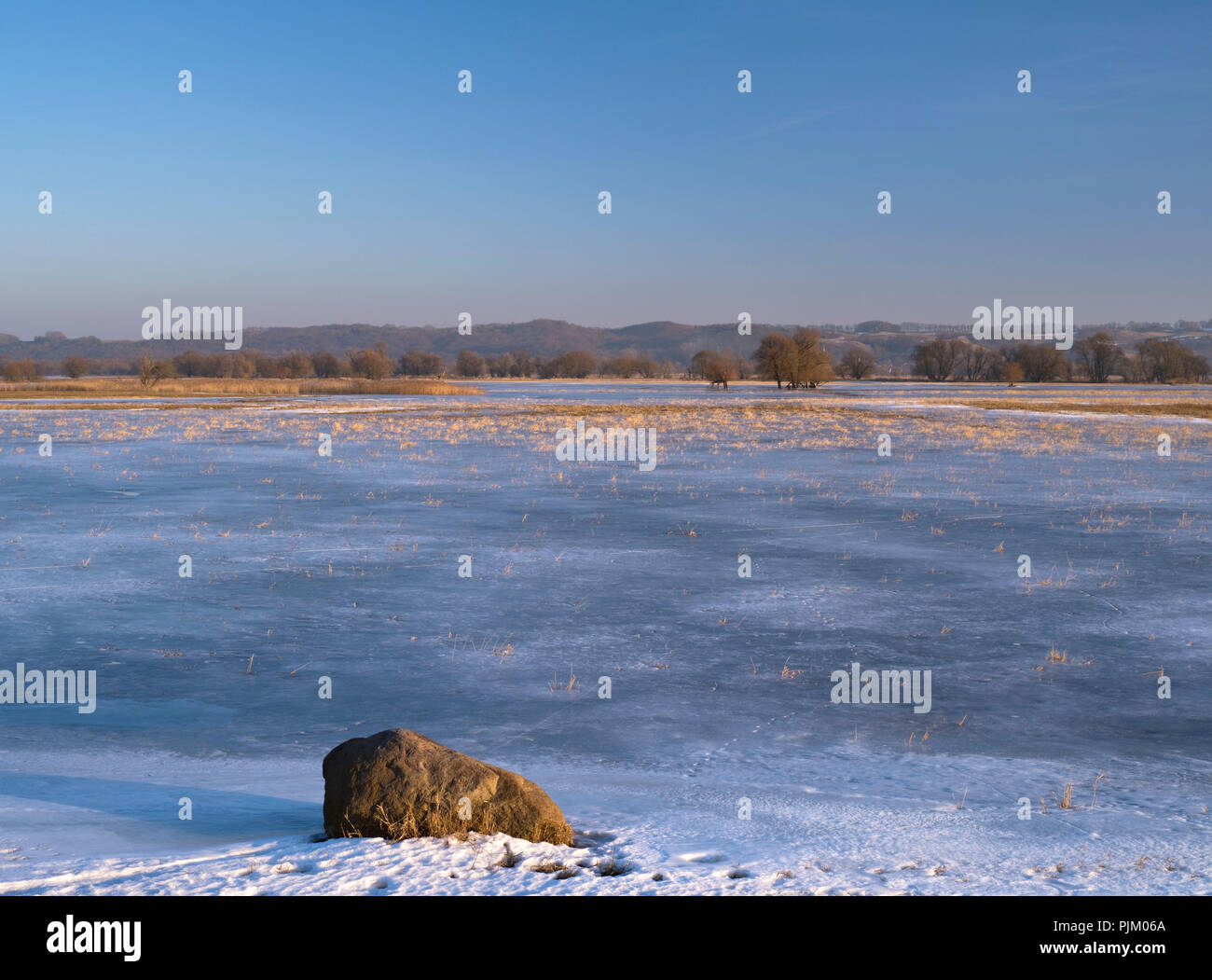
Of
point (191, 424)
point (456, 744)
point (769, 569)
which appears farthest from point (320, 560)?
point (191, 424)

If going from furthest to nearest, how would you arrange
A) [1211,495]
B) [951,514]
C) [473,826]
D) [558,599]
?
[1211,495] → [951,514] → [558,599] → [473,826]

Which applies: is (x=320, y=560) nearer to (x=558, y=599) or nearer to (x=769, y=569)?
(x=558, y=599)

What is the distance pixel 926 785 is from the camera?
6906 millimetres

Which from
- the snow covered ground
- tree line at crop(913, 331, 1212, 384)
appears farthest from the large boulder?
tree line at crop(913, 331, 1212, 384)

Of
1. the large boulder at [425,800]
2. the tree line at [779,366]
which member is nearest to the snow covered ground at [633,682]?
the large boulder at [425,800]

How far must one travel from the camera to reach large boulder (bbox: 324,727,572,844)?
598cm

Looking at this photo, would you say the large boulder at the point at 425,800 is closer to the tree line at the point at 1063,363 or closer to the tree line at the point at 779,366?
the tree line at the point at 779,366

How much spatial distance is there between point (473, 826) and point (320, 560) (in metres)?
9.04

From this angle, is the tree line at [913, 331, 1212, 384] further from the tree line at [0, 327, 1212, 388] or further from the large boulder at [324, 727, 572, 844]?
the large boulder at [324, 727, 572, 844]

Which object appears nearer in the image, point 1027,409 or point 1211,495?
point 1211,495

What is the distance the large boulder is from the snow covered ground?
173 mm

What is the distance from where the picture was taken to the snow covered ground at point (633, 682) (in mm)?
5660

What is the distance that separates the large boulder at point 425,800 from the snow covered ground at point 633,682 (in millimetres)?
173

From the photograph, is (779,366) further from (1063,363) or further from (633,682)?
(633,682)
